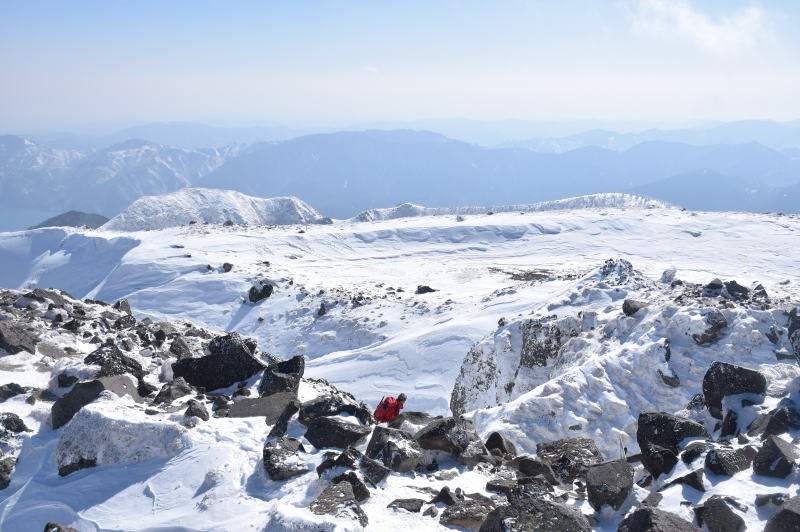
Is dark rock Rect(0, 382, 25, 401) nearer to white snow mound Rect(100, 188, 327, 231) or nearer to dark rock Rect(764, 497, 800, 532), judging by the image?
dark rock Rect(764, 497, 800, 532)

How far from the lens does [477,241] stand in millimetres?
52469

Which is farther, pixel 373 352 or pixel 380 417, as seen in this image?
pixel 373 352

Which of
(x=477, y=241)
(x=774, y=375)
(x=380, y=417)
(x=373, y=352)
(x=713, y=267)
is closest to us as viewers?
(x=380, y=417)

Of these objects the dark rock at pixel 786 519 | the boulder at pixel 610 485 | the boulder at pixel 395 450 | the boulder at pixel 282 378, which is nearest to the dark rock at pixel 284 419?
the boulder at pixel 282 378

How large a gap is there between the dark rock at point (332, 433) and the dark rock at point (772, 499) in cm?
527

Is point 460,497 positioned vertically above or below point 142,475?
above

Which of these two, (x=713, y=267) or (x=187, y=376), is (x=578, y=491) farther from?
(x=713, y=267)

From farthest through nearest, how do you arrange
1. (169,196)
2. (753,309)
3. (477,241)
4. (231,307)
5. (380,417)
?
(169,196) → (477,241) → (231,307) → (753,309) → (380,417)

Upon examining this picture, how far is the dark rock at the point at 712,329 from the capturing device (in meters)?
12.9

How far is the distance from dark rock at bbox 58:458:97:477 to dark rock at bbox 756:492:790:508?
8.78m

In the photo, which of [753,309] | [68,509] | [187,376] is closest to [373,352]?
[187,376]

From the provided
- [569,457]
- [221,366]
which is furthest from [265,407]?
[569,457]

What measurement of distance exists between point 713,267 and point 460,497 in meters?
41.1

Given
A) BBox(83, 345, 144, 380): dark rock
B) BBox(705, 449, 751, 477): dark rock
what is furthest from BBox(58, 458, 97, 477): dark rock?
BBox(705, 449, 751, 477): dark rock
